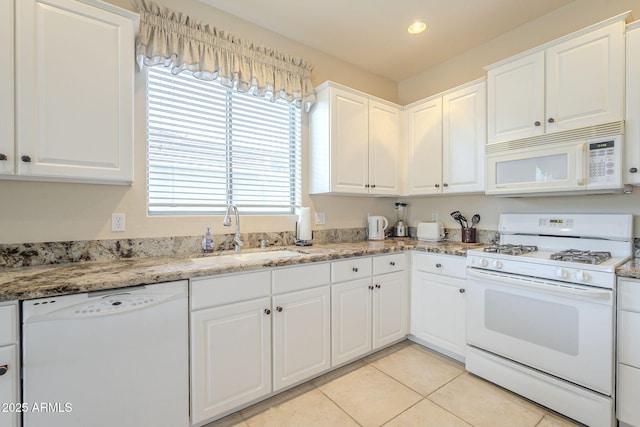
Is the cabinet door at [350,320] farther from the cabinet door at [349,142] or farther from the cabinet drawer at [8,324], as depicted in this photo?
the cabinet drawer at [8,324]

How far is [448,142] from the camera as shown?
2580 mm

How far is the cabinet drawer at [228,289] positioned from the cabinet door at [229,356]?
4 centimetres

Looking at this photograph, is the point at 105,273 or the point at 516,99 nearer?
the point at 105,273

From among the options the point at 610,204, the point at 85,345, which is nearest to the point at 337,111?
the point at 610,204

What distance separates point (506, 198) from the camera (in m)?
2.45

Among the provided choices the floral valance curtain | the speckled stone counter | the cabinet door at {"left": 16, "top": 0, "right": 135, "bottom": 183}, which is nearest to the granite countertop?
the cabinet door at {"left": 16, "top": 0, "right": 135, "bottom": 183}

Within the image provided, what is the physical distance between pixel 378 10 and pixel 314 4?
0.49m

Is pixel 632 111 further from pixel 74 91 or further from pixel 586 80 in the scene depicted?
pixel 74 91

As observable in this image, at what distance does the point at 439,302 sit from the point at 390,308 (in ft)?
1.30

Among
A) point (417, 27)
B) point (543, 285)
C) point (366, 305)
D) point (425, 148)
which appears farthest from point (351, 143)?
point (543, 285)

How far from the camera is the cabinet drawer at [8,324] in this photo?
105cm

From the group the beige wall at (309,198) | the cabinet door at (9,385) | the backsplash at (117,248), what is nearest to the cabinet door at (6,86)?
the beige wall at (309,198)

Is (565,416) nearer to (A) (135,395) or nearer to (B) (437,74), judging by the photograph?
(A) (135,395)

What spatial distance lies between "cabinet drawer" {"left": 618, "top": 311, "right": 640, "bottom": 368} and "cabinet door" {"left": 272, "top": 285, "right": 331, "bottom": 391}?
1585mm
